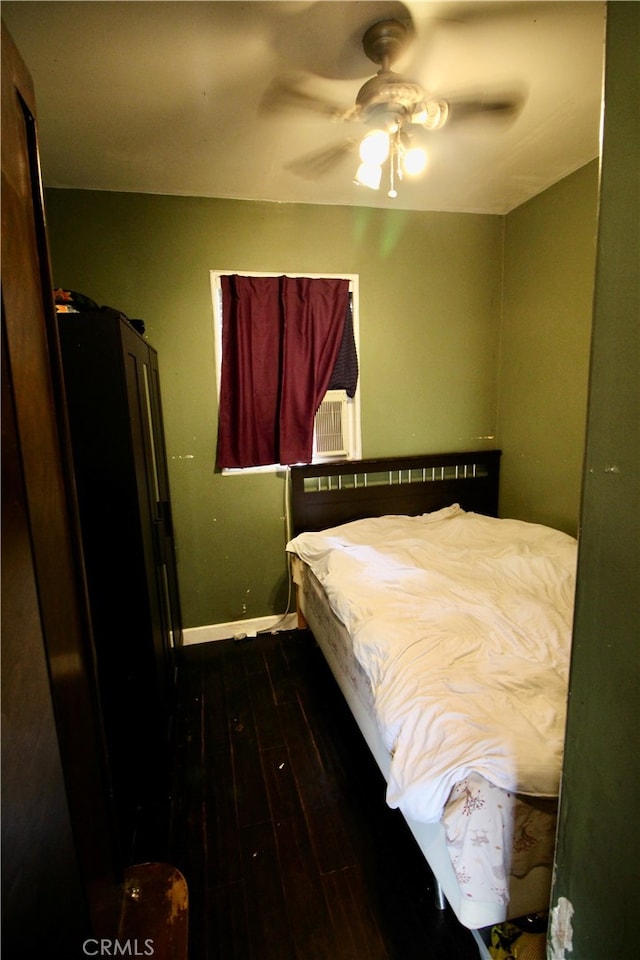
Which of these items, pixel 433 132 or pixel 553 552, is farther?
pixel 553 552

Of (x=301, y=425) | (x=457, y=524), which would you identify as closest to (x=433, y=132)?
(x=301, y=425)

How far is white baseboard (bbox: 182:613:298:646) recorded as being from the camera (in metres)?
2.85

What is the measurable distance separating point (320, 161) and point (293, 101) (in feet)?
1.65

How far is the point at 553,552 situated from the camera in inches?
87.3

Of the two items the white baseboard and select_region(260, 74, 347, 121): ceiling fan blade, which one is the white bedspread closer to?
the white baseboard

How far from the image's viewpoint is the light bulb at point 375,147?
5.05ft

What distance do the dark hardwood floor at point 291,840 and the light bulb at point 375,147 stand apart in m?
2.43

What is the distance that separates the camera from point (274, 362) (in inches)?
107

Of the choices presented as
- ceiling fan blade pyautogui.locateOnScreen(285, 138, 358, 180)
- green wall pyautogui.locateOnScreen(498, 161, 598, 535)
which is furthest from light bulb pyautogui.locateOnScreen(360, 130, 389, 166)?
green wall pyautogui.locateOnScreen(498, 161, 598, 535)

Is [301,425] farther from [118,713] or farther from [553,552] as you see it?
[118,713]

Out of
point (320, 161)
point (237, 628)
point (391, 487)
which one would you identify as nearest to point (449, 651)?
point (391, 487)

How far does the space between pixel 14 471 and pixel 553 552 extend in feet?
7.63

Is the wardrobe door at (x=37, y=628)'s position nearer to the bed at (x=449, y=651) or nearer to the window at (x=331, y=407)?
the bed at (x=449, y=651)

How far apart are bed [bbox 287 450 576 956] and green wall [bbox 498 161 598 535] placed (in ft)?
1.05
